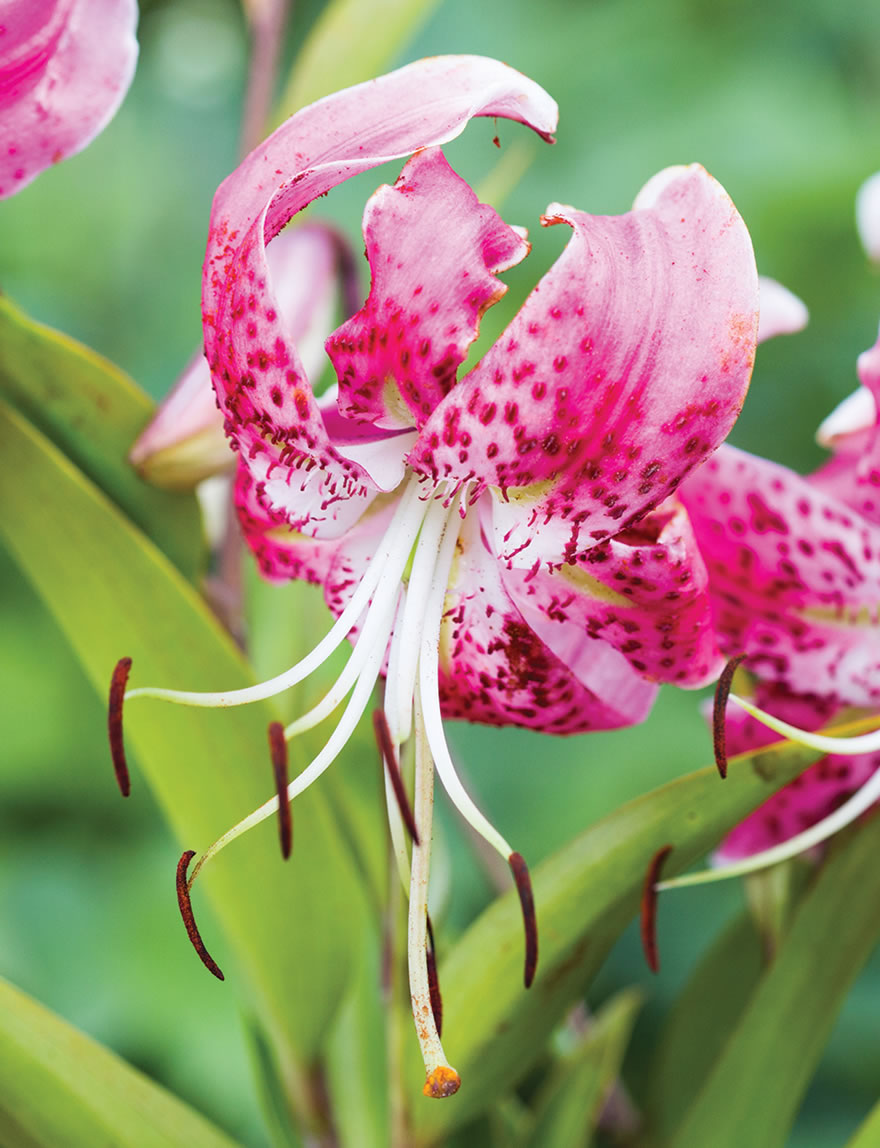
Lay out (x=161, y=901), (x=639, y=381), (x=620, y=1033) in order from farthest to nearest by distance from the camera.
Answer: (x=161, y=901) → (x=620, y=1033) → (x=639, y=381)

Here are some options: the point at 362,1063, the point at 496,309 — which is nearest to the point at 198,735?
the point at 362,1063

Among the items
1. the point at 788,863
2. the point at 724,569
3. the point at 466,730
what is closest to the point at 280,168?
the point at 724,569

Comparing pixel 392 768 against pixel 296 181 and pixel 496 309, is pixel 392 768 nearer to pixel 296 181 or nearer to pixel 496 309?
pixel 296 181

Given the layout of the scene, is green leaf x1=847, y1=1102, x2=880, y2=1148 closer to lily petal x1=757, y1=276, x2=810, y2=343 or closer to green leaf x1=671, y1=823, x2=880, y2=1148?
green leaf x1=671, y1=823, x2=880, y2=1148

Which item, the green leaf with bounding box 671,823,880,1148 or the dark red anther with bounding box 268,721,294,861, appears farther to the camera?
the green leaf with bounding box 671,823,880,1148

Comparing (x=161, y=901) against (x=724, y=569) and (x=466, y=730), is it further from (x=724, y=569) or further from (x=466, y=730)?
(x=724, y=569)

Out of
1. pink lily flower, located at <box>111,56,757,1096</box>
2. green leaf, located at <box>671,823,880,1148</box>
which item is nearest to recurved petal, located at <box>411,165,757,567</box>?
pink lily flower, located at <box>111,56,757,1096</box>
